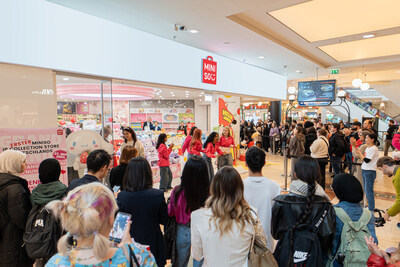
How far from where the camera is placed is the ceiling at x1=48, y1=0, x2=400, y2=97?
3.92 meters

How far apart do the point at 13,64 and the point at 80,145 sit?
1.45 metres

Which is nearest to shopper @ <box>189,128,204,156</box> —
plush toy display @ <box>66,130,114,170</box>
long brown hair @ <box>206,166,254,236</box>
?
plush toy display @ <box>66,130,114,170</box>

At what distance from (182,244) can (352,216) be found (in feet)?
4.33

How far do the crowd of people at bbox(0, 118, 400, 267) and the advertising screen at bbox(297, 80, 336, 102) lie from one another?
7271 millimetres

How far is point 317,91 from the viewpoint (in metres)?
8.68

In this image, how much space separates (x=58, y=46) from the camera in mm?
3631

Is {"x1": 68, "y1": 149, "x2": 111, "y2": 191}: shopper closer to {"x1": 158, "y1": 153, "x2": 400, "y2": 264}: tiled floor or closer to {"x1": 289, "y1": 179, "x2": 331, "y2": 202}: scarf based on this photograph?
{"x1": 289, "y1": 179, "x2": 331, "y2": 202}: scarf

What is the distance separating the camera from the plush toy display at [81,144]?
13.3 ft

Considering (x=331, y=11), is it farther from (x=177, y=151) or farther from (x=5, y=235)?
(x=5, y=235)

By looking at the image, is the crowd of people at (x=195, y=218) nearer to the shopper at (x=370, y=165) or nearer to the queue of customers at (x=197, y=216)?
the queue of customers at (x=197, y=216)

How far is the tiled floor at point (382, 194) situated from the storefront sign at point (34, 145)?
8.73 feet

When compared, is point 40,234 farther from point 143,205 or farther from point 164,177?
point 164,177

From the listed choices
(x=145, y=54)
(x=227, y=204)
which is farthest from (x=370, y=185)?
(x=145, y=54)

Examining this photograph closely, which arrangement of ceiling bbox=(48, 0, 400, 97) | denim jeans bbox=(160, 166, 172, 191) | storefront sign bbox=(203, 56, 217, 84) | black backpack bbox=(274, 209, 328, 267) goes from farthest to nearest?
storefront sign bbox=(203, 56, 217, 84)
denim jeans bbox=(160, 166, 172, 191)
ceiling bbox=(48, 0, 400, 97)
black backpack bbox=(274, 209, 328, 267)
